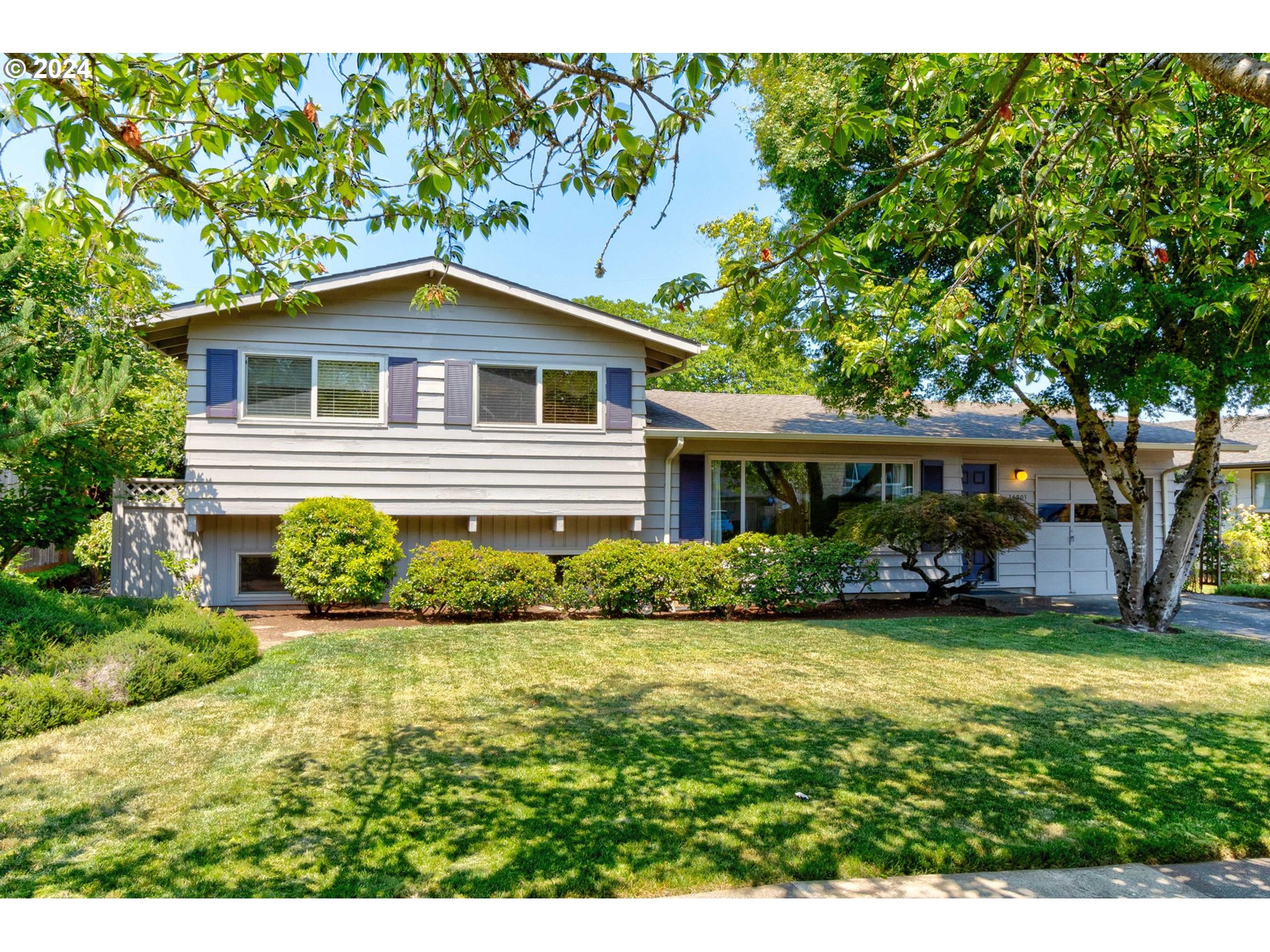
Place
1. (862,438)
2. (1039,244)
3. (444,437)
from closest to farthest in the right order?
(1039,244) → (444,437) → (862,438)

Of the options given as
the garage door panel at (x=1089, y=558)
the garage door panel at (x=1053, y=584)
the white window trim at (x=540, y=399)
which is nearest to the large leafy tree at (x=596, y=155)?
the white window trim at (x=540, y=399)

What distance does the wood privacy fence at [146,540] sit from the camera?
31.7 ft

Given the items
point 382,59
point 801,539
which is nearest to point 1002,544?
point 801,539

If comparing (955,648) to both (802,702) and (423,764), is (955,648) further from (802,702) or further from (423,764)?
(423,764)

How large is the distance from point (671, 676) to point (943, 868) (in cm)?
343

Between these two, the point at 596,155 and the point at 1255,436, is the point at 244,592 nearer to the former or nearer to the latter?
the point at 596,155

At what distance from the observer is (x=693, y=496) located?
36.5ft

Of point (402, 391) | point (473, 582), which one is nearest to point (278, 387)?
point (402, 391)

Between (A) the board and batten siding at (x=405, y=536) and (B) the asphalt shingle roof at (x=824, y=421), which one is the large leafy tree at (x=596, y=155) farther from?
(A) the board and batten siding at (x=405, y=536)

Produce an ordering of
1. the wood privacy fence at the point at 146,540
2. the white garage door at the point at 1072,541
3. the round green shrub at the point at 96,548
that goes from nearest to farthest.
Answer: the wood privacy fence at the point at 146,540, the round green shrub at the point at 96,548, the white garage door at the point at 1072,541

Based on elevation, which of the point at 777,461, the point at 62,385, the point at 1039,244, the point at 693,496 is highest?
the point at 1039,244

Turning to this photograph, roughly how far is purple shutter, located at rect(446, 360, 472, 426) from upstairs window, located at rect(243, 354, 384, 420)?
35.9 inches

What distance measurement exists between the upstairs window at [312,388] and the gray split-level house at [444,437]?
0.02m

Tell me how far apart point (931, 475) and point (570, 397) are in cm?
642
